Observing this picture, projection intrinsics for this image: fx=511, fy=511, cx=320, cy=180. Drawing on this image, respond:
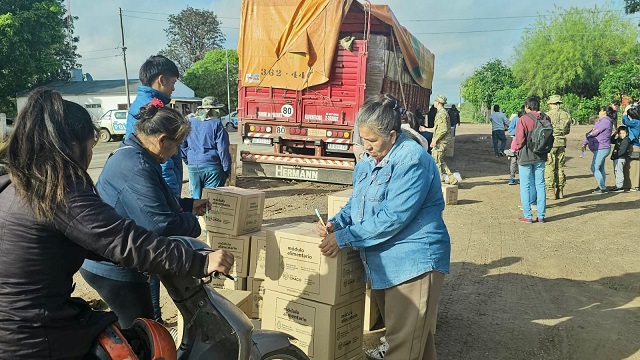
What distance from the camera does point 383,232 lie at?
2.84m

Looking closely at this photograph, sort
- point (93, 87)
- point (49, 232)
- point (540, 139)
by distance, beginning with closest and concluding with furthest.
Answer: point (49, 232), point (540, 139), point (93, 87)

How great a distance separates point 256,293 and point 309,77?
20.7 ft

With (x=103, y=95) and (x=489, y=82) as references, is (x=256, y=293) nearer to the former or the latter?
(x=103, y=95)

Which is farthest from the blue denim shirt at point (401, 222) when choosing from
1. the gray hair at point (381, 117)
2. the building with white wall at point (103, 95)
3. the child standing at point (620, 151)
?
the building with white wall at point (103, 95)

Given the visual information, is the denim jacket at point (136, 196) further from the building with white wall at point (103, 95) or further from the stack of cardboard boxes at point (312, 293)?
the building with white wall at point (103, 95)

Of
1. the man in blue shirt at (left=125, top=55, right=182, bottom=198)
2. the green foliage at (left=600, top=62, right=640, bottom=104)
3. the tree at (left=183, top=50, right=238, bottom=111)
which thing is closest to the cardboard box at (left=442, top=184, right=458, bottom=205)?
the man in blue shirt at (left=125, top=55, right=182, bottom=198)

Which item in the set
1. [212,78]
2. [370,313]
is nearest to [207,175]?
[370,313]

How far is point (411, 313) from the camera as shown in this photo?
2910mm

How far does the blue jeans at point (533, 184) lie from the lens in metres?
7.75

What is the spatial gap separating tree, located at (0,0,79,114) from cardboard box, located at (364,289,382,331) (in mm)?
32754

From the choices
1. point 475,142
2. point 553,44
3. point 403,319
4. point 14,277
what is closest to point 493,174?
point 475,142

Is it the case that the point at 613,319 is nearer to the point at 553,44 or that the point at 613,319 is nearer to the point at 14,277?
the point at 14,277

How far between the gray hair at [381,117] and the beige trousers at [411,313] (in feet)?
2.79

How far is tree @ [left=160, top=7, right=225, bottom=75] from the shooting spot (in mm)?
62719
